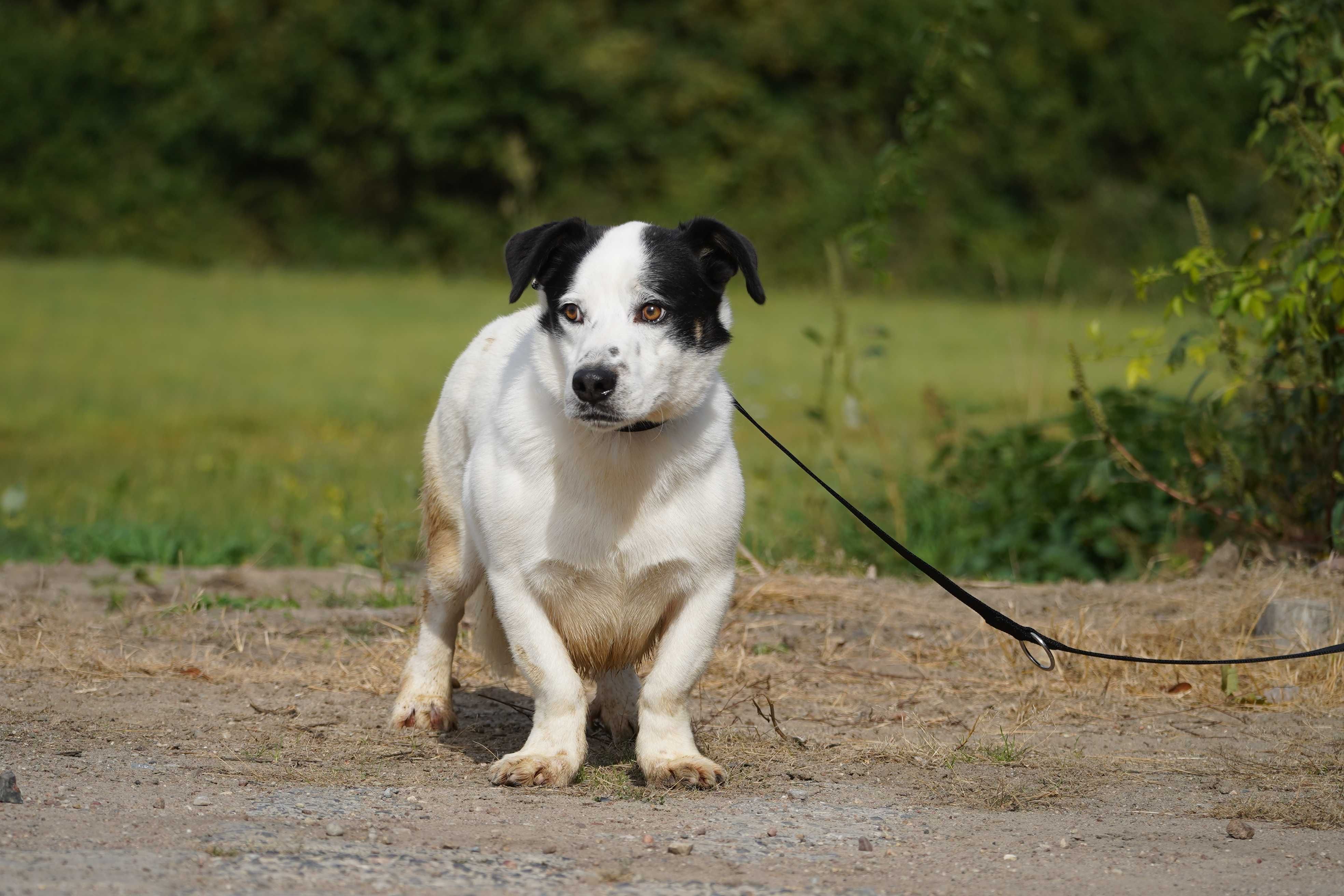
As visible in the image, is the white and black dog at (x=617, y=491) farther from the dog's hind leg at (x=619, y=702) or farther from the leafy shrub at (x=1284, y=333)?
the leafy shrub at (x=1284, y=333)

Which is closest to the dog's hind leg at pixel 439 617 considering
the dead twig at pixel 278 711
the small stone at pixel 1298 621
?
the dead twig at pixel 278 711

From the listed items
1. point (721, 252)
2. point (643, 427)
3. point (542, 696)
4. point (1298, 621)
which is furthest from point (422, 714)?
point (1298, 621)

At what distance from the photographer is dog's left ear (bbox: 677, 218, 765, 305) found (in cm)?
382

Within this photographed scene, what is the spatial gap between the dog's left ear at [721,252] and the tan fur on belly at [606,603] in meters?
0.77

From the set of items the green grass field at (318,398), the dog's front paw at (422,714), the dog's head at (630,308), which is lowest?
the green grass field at (318,398)

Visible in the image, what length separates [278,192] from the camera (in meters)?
25.6

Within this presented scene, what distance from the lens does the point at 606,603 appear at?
12.7 ft

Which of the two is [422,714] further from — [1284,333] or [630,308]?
[1284,333]

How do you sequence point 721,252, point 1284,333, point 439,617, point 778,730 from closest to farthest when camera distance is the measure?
point 721,252
point 778,730
point 439,617
point 1284,333

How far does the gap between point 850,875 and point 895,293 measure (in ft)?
71.2

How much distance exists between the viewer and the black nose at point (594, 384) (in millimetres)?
3512

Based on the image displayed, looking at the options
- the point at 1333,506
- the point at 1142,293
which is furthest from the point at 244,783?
the point at 1333,506

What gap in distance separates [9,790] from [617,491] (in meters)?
1.58

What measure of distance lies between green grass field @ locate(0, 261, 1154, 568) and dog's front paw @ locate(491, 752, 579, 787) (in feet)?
7.26
